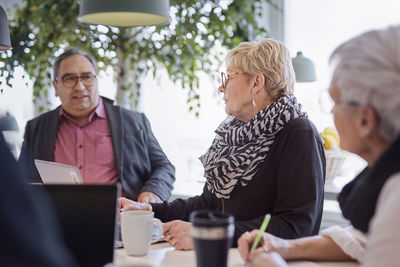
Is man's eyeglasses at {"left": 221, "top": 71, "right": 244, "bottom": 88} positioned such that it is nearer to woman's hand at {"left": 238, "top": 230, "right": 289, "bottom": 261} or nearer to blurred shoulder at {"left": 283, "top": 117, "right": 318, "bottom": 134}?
blurred shoulder at {"left": 283, "top": 117, "right": 318, "bottom": 134}

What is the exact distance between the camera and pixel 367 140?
1.03 metres

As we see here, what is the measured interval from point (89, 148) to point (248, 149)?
1.17m

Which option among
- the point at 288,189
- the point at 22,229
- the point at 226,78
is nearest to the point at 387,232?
the point at 22,229

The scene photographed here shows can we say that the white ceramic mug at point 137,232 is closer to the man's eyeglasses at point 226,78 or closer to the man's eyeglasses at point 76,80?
the man's eyeglasses at point 226,78

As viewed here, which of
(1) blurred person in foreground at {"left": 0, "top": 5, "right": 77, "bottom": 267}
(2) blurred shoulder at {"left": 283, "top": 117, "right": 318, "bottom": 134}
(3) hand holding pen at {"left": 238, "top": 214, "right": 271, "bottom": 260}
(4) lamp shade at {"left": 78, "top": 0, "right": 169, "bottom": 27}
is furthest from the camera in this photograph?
(4) lamp shade at {"left": 78, "top": 0, "right": 169, "bottom": 27}

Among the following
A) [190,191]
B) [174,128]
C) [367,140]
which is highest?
[367,140]

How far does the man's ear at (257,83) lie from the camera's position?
1812 mm

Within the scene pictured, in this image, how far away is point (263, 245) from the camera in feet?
4.16

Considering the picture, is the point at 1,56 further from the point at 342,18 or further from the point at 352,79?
the point at 352,79

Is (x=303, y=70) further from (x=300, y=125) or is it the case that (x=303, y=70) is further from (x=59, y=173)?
(x=59, y=173)

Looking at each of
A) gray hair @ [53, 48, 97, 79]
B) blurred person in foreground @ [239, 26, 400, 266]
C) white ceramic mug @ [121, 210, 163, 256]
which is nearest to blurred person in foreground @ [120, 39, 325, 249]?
white ceramic mug @ [121, 210, 163, 256]

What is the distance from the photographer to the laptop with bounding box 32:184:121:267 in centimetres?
106

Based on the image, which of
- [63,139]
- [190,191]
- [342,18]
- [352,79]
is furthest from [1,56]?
[352,79]

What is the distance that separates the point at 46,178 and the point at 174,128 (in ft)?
8.40
